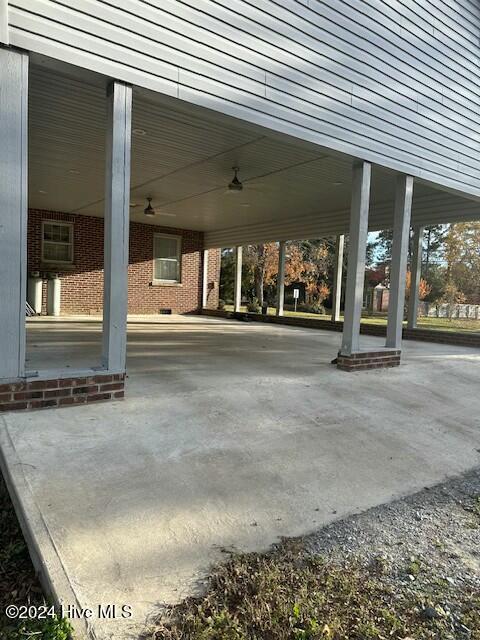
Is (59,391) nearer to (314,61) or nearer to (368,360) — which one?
(368,360)

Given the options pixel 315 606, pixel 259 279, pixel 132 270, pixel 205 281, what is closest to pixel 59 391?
pixel 315 606

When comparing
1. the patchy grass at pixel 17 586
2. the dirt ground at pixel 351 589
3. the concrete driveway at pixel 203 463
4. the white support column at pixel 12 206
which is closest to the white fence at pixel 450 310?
the concrete driveway at pixel 203 463

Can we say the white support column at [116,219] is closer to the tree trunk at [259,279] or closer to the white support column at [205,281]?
the white support column at [205,281]

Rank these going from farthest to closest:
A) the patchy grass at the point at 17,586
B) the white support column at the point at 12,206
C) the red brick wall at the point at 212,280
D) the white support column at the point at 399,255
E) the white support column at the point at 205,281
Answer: the red brick wall at the point at 212,280 → the white support column at the point at 205,281 → the white support column at the point at 399,255 → the white support column at the point at 12,206 → the patchy grass at the point at 17,586

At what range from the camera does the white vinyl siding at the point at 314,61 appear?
358 cm

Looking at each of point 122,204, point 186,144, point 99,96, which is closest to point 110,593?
point 122,204

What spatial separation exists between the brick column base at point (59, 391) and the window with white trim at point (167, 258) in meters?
10.4

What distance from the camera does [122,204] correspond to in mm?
3826

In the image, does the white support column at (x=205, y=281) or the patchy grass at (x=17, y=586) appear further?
the white support column at (x=205, y=281)

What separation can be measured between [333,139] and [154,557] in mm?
4799

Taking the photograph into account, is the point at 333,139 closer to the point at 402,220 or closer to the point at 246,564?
the point at 402,220

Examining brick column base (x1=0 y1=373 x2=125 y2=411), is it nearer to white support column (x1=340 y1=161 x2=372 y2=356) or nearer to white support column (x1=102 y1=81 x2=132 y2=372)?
white support column (x1=102 y1=81 x2=132 y2=372)

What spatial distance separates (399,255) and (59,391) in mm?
4890

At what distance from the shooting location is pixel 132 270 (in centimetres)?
1340
